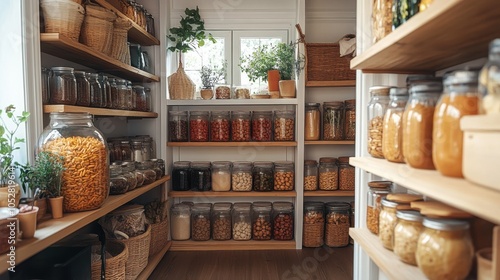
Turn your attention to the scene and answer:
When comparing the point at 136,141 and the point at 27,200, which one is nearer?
the point at 27,200

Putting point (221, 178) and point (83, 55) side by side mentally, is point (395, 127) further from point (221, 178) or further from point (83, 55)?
point (221, 178)

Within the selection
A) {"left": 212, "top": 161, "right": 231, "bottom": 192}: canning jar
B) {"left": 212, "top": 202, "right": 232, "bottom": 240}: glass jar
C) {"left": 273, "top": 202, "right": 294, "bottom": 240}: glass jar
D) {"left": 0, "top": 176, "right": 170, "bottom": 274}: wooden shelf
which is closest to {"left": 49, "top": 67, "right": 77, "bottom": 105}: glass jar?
{"left": 0, "top": 176, "right": 170, "bottom": 274}: wooden shelf

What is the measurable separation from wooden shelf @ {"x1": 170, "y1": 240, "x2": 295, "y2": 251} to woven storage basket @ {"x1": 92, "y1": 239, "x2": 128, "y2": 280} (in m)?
0.98

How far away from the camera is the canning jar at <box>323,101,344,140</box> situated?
2973mm

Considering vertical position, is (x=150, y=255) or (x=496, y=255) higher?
(x=496, y=255)

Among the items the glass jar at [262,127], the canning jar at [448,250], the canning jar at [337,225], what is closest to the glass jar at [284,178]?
the glass jar at [262,127]

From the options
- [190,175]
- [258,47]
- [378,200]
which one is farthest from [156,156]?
[378,200]

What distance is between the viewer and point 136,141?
2.68 m

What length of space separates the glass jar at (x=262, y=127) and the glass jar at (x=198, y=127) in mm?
415

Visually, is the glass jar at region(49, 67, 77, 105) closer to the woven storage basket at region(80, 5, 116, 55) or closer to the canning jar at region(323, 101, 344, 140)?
the woven storage basket at region(80, 5, 116, 55)

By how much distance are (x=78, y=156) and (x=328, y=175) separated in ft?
6.81

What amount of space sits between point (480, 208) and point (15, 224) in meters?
1.22

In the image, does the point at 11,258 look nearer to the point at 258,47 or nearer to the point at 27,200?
the point at 27,200

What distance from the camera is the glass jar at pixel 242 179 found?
2.98m
